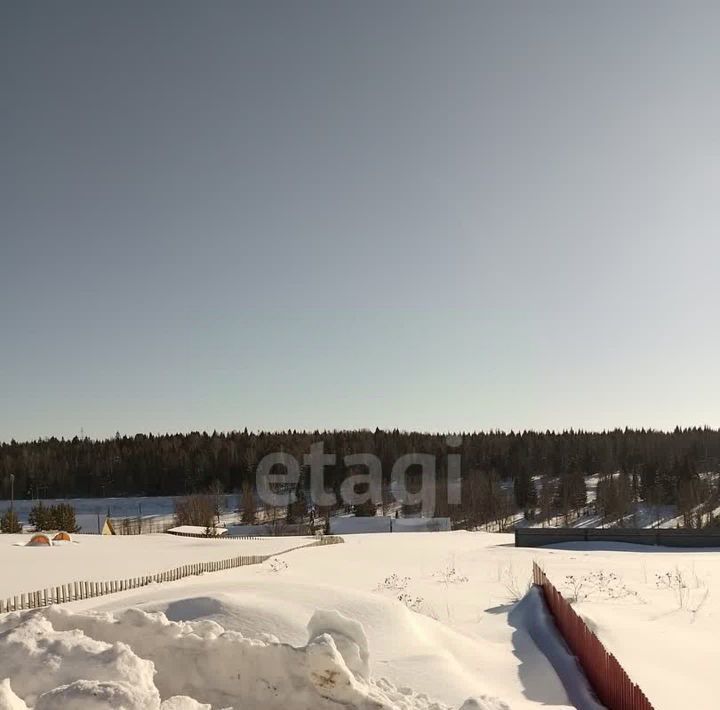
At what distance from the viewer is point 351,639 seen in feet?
30.1

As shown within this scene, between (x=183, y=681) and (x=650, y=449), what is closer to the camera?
(x=183, y=681)

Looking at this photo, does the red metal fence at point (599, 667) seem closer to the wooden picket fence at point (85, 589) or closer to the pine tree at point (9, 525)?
the wooden picket fence at point (85, 589)

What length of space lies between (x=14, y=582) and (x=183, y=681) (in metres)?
17.8

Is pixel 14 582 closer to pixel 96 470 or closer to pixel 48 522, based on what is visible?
pixel 48 522

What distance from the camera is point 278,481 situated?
115500 mm

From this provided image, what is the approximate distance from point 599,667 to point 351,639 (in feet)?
14.2

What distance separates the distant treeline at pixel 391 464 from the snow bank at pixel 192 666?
89497 mm

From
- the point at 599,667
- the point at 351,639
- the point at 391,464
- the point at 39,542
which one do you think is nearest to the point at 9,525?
the point at 39,542

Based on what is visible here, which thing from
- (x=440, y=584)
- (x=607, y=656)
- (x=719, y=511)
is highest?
(x=607, y=656)

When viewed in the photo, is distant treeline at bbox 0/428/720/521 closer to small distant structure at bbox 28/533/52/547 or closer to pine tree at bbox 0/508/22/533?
pine tree at bbox 0/508/22/533

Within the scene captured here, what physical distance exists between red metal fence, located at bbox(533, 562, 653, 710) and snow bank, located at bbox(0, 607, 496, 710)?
1.91m

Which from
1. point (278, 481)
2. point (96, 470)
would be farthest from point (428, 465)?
point (96, 470)

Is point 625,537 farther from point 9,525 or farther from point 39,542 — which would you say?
point 9,525

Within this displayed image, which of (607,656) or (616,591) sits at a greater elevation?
(607,656)
